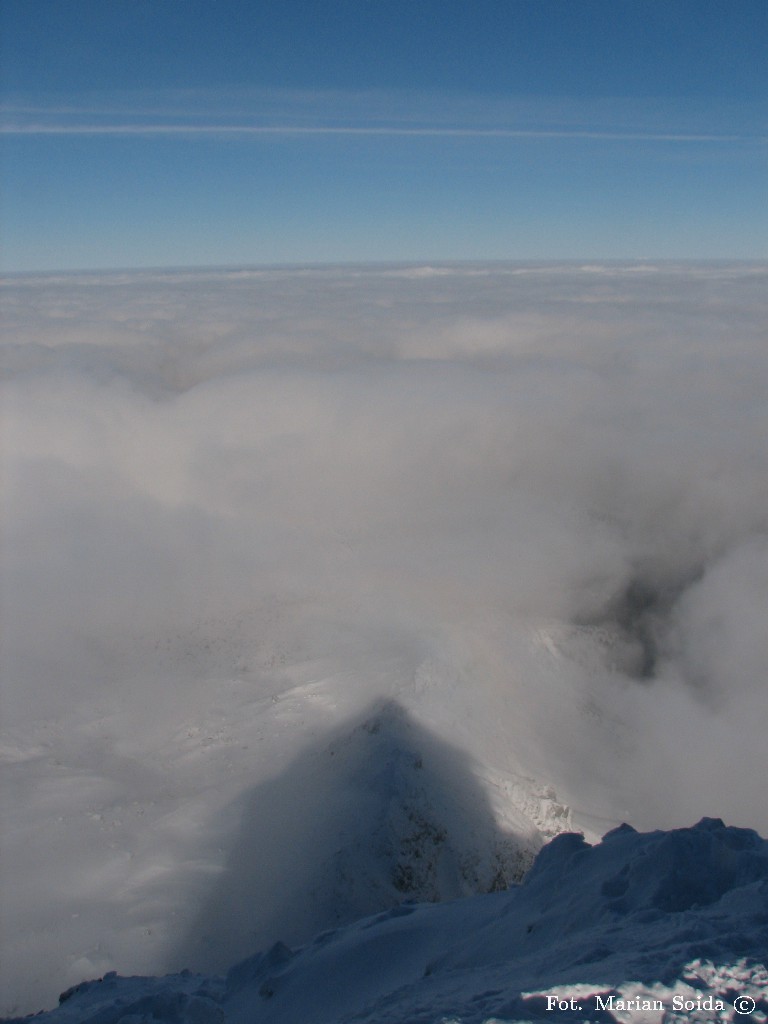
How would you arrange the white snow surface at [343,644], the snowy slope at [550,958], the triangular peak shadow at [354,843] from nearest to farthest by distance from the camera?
the snowy slope at [550,958], the triangular peak shadow at [354,843], the white snow surface at [343,644]

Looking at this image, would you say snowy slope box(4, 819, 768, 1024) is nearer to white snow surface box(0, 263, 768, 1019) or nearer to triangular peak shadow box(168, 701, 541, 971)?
white snow surface box(0, 263, 768, 1019)

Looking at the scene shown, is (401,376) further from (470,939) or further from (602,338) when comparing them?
(470,939)

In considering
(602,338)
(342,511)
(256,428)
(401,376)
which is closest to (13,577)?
(342,511)

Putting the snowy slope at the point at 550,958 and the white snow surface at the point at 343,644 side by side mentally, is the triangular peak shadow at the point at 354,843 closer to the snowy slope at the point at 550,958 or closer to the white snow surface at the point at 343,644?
the white snow surface at the point at 343,644

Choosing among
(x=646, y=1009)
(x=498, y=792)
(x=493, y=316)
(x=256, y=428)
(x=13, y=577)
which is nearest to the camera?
(x=646, y=1009)

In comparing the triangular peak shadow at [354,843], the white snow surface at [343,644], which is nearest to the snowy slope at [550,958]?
the white snow surface at [343,644]

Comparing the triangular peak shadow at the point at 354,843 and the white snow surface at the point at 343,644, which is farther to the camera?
the white snow surface at the point at 343,644

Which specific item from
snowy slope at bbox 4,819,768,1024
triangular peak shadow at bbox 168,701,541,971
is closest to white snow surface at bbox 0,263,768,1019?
triangular peak shadow at bbox 168,701,541,971
